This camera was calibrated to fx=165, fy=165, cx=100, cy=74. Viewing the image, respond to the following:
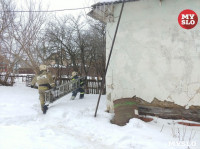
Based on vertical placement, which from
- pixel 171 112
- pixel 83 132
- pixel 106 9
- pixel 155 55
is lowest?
pixel 83 132

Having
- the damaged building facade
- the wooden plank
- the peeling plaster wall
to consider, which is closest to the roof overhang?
the damaged building facade

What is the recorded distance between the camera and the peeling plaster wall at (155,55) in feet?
16.9

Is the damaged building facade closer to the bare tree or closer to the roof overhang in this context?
the roof overhang

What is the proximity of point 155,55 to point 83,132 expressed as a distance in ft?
11.0

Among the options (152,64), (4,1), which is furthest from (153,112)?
(4,1)

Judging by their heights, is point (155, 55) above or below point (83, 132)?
above

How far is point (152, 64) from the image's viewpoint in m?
5.52

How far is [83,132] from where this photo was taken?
446 centimetres

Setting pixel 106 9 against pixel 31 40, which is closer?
pixel 106 9

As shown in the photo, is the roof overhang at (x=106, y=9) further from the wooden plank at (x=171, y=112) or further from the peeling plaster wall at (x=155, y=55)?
the wooden plank at (x=171, y=112)

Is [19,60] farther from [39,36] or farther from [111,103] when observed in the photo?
[111,103]

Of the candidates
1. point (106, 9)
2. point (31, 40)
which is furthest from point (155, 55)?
point (31, 40)

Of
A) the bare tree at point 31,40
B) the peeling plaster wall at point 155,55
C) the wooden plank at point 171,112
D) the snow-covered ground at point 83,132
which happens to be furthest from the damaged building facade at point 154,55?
the bare tree at point 31,40

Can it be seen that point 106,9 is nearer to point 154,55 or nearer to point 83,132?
point 154,55
